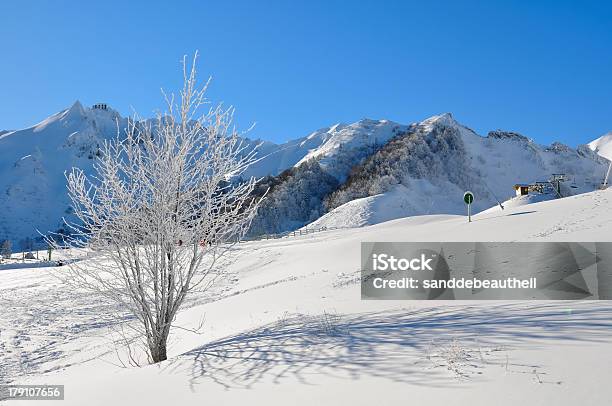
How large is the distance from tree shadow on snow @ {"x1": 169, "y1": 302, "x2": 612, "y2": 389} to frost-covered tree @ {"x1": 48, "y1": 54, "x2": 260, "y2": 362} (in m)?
1.62

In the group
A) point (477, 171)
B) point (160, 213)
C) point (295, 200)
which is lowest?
point (160, 213)

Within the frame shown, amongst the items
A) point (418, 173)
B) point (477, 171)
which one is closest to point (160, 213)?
point (418, 173)

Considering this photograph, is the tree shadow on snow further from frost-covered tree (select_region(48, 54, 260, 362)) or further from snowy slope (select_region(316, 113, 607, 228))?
snowy slope (select_region(316, 113, 607, 228))

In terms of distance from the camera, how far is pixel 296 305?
1162cm

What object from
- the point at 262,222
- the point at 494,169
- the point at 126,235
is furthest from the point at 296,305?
the point at 494,169

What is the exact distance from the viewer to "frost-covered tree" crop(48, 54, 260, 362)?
883cm

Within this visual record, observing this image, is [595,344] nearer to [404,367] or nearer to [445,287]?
[404,367]

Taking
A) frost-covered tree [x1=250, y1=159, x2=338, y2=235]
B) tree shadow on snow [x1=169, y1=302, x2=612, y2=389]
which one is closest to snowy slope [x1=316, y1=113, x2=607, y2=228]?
frost-covered tree [x1=250, y1=159, x2=338, y2=235]

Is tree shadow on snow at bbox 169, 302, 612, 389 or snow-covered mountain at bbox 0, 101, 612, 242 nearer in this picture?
tree shadow on snow at bbox 169, 302, 612, 389

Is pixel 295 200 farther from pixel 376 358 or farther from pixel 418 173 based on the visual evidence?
pixel 376 358

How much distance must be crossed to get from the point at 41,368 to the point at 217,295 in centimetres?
824

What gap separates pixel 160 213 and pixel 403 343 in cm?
510

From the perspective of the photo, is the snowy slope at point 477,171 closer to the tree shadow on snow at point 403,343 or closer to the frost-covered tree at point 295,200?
the frost-covered tree at point 295,200

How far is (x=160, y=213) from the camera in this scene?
8.79m
